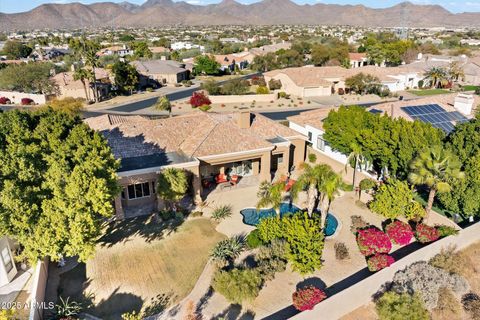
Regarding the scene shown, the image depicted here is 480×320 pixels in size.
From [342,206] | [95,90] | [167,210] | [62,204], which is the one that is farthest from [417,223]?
[95,90]

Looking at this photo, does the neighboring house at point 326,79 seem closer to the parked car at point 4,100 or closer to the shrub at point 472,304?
the parked car at point 4,100

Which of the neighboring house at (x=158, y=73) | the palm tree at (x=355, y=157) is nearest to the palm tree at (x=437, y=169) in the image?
the palm tree at (x=355, y=157)

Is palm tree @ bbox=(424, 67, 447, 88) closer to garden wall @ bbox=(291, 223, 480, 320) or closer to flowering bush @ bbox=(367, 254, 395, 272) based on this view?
garden wall @ bbox=(291, 223, 480, 320)

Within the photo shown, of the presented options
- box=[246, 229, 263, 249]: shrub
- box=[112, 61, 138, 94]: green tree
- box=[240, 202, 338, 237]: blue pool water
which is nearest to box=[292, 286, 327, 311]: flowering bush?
box=[246, 229, 263, 249]: shrub

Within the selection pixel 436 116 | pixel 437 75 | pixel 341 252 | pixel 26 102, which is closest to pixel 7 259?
pixel 341 252

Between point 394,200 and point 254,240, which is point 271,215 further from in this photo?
point 394,200
